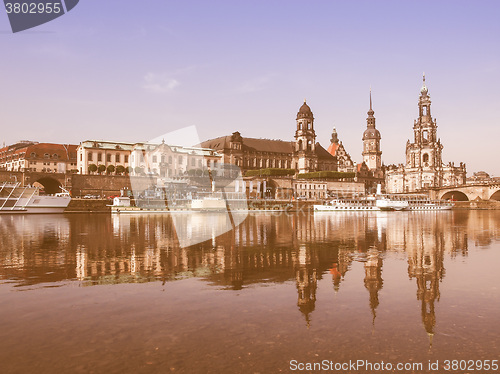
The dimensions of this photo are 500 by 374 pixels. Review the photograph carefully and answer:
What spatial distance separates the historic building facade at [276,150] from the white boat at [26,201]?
177 ft

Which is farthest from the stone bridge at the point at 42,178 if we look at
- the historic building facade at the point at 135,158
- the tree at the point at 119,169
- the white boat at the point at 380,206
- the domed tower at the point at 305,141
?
the domed tower at the point at 305,141

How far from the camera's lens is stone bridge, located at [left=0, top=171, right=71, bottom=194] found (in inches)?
2785

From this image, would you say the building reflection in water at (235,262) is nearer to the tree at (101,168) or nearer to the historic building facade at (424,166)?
the tree at (101,168)

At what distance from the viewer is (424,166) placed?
12575cm

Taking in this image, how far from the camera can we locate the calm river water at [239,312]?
5879 mm

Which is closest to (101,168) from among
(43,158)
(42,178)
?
(42,178)

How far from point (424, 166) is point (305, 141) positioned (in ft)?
126

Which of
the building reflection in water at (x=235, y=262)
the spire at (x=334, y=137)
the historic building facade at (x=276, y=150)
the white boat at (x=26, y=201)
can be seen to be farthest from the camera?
the spire at (x=334, y=137)

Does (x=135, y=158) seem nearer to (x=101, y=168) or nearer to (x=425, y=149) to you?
(x=101, y=168)

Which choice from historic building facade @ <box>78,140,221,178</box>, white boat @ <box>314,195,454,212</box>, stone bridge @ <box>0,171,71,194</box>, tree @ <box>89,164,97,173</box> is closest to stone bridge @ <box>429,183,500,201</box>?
white boat @ <box>314,195,454,212</box>

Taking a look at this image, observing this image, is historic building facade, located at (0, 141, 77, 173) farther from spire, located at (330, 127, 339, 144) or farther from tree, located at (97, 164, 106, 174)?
spire, located at (330, 127, 339, 144)

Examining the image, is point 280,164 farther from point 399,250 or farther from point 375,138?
point 399,250

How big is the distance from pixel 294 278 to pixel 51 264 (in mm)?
7878

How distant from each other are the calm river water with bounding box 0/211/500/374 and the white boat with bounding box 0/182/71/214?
45575 mm
